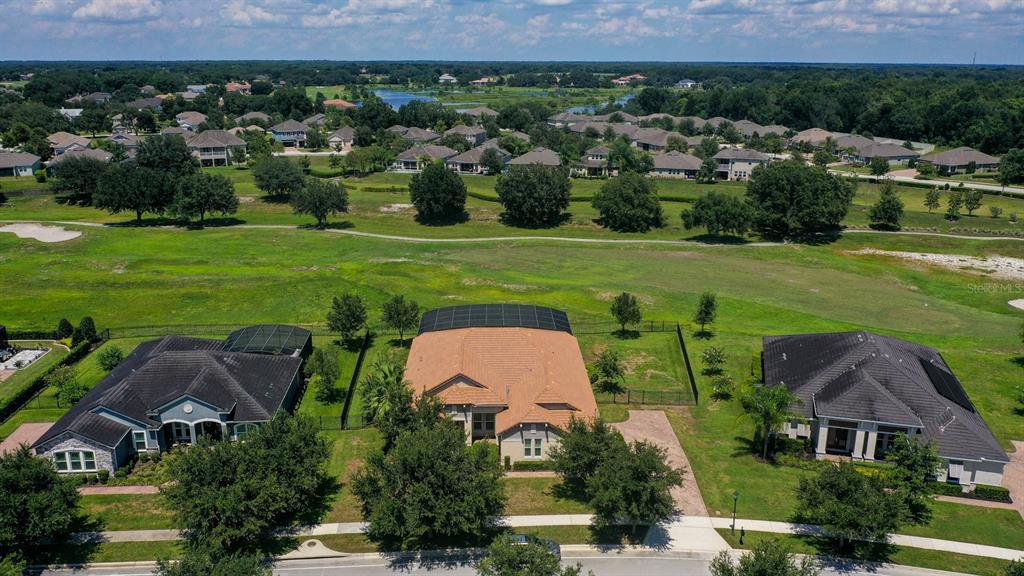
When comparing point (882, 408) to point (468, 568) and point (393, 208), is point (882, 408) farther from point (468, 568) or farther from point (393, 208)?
point (393, 208)

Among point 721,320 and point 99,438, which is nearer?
point 99,438

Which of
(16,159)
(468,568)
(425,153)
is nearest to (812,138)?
(425,153)

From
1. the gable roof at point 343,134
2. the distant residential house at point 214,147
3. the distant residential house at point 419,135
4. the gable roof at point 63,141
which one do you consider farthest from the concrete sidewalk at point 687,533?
the gable roof at point 343,134

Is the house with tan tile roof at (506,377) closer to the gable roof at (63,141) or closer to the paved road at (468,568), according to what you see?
the paved road at (468,568)

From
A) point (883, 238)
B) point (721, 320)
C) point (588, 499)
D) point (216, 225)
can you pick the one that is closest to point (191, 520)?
point (588, 499)

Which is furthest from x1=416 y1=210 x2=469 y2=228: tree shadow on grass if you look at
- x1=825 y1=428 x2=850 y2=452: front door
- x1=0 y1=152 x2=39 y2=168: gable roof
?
x1=0 y1=152 x2=39 y2=168: gable roof

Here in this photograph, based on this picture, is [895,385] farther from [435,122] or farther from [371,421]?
[435,122]
